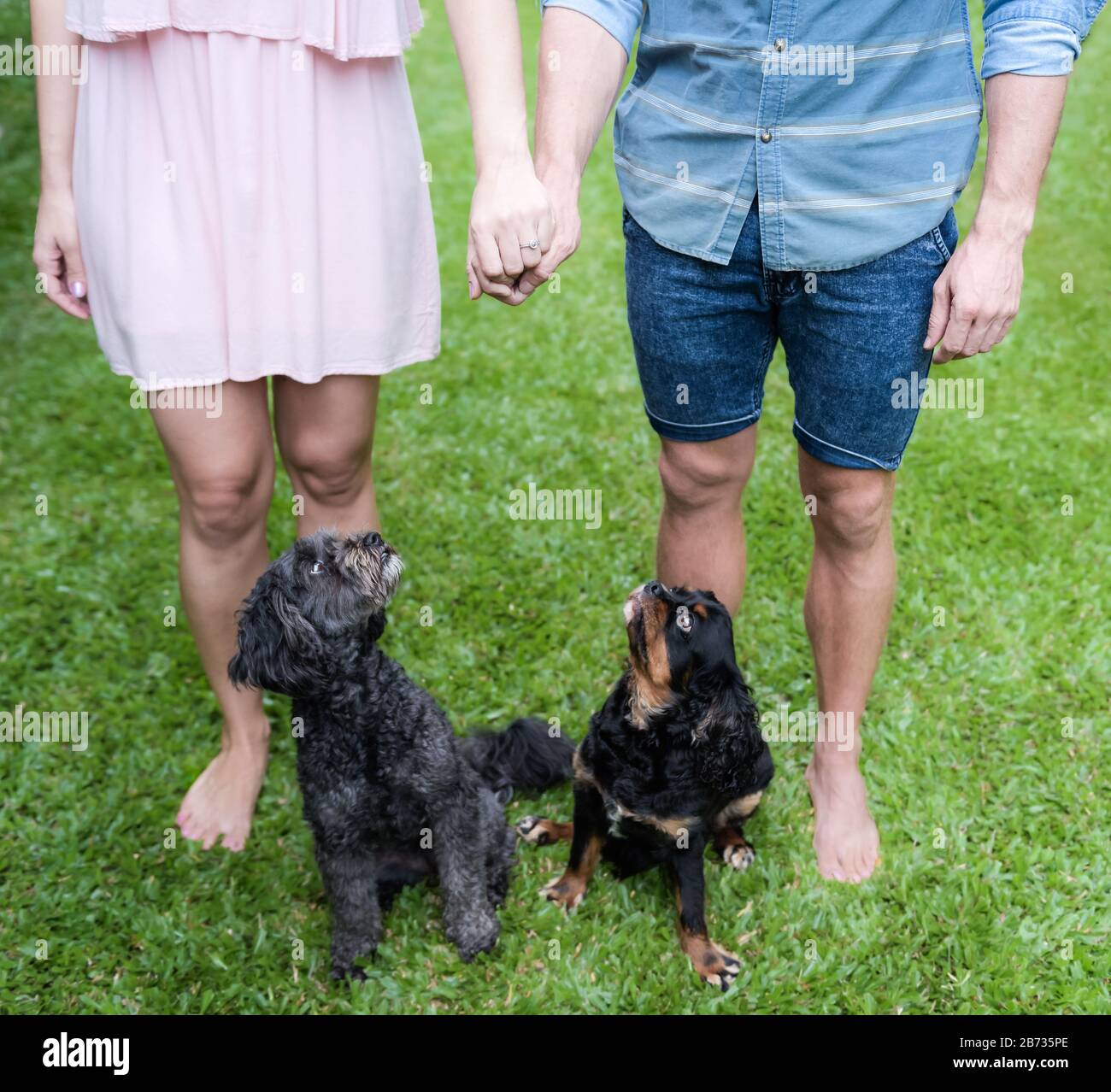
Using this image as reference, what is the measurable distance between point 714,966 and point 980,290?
1.81 meters

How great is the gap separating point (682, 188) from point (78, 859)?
261 centimetres

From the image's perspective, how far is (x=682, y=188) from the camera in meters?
2.44

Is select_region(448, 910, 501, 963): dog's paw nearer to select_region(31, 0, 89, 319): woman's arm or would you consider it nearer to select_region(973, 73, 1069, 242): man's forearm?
select_region(31, 0, 89, 319): woman's arm

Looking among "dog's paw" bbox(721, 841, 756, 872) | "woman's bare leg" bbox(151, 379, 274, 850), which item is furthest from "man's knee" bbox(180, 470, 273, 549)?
"dog's paw" bbox(721, 841, 756, 872)

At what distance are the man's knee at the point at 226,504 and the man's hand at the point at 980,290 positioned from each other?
1.74m

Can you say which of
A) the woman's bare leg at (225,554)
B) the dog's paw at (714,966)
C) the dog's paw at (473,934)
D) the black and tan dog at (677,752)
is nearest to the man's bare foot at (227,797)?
the woman's bare leg at (225,554)

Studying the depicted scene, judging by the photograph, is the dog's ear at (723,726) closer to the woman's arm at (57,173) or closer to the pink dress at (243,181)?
the pink dress at (243,181)

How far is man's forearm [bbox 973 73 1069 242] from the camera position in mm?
2105

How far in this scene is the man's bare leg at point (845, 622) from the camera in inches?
106

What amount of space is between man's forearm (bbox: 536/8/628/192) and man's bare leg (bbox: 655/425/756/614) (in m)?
0.86

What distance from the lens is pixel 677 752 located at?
8.88ft

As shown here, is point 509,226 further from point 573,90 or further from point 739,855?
point 739,855
